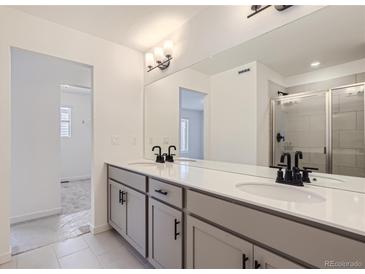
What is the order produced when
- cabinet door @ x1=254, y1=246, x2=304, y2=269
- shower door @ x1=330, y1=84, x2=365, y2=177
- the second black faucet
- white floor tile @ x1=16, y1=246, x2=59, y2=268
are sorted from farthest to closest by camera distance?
the second black faucet → white floor tile @ x1=16, y1=246, x2=59, y2=268 → shower door @ x1=330, y1=84, x2=365, y2=177 → cabinet door @ x1=254, y1=246, x2=304, y2=269

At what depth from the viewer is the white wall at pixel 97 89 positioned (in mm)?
1774

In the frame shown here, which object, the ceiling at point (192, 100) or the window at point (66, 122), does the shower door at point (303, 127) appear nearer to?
the ceiling at point (192, 100)

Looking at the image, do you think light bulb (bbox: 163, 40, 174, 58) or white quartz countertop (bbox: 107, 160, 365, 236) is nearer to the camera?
white quartz countertop (bbox: 107, 160, 365, 236)

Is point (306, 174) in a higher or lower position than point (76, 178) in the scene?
higher

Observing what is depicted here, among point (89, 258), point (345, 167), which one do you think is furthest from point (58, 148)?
point (345, 167)

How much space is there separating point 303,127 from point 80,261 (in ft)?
6.89

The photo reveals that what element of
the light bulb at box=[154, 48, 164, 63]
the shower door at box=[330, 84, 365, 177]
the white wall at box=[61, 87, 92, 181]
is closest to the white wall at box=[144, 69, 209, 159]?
the light bulb at box=[154, 48, 164, 63]

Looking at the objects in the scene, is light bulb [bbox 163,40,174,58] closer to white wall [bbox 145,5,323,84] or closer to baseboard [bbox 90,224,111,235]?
white wall [bbox 145,5,323,84]

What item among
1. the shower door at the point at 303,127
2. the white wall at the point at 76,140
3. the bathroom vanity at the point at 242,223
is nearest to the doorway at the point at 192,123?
the bathroom vanity at the point at 242,223

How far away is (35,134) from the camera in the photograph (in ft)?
9.04

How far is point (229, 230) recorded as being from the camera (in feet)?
3.38

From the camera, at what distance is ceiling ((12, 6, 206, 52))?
1860 millimetres

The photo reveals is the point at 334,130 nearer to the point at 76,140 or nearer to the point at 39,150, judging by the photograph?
the point at 39,150

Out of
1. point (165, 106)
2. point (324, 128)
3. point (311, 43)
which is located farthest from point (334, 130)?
point (165, 106)
